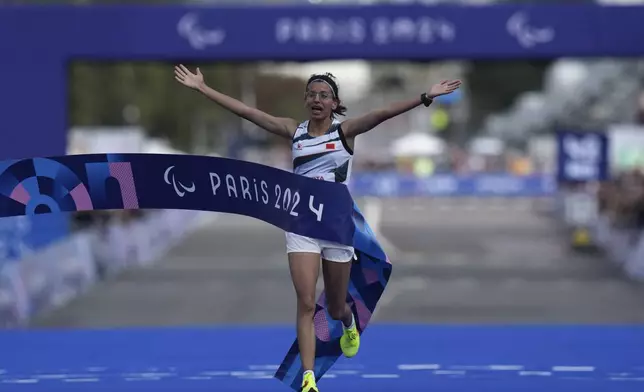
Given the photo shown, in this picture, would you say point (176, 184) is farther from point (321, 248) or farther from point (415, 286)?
point (415, 286)

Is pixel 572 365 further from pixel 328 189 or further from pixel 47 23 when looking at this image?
pixel 47 23

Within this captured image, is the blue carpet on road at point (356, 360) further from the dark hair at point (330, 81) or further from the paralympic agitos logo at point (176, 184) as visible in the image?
the dark hair at point (330, 81)

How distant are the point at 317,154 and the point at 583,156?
1624 cm

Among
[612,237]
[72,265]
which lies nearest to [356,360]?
[72,265]

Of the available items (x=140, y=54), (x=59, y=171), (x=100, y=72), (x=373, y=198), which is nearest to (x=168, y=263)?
(x=140, y=54)

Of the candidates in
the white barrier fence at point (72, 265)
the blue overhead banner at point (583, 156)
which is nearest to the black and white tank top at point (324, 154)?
the white barrier fence at point (72, 265)

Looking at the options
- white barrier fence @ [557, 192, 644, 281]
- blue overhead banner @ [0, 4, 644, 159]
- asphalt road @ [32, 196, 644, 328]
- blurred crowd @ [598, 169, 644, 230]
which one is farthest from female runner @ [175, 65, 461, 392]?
blurred crowd @ [598, 169, 644, 230]

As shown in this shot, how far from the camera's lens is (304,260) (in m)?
8.84

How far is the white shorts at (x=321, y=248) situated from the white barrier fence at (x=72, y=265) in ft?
24.7

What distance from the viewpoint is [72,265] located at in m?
19.9

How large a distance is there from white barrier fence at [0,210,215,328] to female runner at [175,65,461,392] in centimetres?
740

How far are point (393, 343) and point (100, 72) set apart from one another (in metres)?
66.6

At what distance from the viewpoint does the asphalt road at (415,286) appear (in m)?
17.2

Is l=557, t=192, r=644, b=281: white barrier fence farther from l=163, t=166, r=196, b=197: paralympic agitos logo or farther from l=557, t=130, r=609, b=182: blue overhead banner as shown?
l=163, t=166, r=196, b=197: paralympic agitos logo
